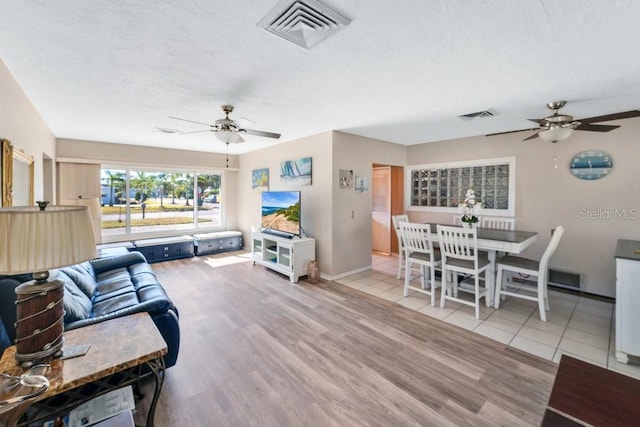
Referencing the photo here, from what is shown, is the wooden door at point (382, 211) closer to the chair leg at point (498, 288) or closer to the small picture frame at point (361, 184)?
the small picture frame at point (361, 184)

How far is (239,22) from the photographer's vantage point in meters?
1.63

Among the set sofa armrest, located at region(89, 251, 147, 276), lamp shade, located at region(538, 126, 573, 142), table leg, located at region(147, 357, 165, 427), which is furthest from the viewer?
sofa armrest, located at region(89, 251, 147, 276)

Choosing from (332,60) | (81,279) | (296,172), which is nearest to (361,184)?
(296,172)

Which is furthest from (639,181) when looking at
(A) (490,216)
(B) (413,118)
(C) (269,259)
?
(C) (269,259)

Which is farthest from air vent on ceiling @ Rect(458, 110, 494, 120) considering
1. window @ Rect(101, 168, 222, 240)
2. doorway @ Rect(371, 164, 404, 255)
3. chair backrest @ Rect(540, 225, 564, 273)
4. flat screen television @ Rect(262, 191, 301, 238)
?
window @ Rect(101, 168, 222, 240)

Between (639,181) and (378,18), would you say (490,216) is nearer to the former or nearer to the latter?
(639,181)

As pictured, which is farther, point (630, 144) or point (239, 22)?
point (630, 144)

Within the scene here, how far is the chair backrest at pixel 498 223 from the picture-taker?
420cm

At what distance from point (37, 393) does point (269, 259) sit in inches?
161

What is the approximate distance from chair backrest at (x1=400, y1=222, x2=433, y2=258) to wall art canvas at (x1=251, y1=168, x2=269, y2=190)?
3.22 meters

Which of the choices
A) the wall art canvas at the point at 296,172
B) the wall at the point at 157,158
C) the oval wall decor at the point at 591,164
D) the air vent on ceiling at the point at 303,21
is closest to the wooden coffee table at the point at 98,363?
the air vent on ceiling at the point at 303,21

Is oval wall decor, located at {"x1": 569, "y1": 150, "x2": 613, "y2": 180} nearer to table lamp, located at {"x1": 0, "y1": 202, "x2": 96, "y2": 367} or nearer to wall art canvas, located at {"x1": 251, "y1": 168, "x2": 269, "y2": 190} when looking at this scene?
wall art canvas, located at {"x1": 251, "y1": 168, "x2": 269, "y2": 190}

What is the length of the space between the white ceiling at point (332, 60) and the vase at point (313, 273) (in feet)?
7.39

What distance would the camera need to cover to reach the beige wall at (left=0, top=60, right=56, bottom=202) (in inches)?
83.4
